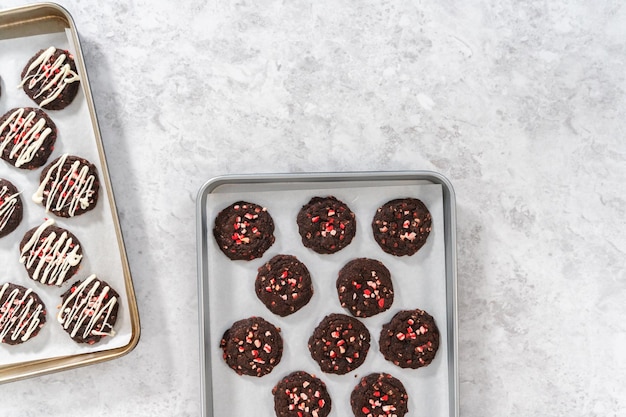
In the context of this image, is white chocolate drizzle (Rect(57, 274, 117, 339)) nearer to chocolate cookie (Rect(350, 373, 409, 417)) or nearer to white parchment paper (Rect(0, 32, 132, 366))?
white parchment paper (Rect(0, 32, 132, 366))

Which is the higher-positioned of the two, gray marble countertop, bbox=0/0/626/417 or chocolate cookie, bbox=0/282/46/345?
gray marble countertop, bbox=0/0/626/417

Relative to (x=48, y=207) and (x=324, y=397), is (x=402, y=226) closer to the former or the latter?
(x=324, y=397)

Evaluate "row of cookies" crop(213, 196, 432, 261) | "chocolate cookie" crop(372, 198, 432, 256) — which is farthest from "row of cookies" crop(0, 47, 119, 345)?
"chocolate cookie" crop(372, 198, 432, 256)

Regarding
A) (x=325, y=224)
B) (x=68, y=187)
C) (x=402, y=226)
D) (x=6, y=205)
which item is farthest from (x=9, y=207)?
(x=402, y=226)

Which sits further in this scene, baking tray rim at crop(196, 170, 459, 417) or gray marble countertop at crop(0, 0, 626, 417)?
gray marble countertop at crop(0, 0, 626, 417)

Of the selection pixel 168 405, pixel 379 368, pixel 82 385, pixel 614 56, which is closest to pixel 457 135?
pixel 614 56

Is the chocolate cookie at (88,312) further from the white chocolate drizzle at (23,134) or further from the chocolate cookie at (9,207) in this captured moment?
the white chocolate drizzle at (23,134)

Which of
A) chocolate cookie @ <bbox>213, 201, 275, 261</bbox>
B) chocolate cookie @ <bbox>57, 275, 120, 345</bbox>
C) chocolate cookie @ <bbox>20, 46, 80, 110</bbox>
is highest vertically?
chocolate cookie @ <bbox>20, 46, 80, 110</bbox>
